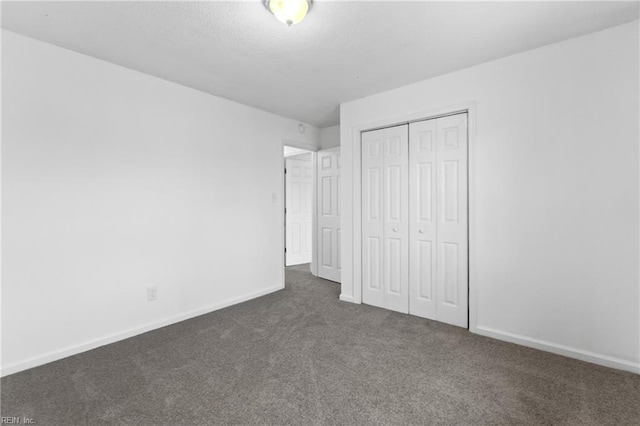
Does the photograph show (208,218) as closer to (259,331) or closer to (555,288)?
(259,331)

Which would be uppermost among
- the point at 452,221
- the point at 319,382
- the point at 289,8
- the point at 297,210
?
the point at 289,8

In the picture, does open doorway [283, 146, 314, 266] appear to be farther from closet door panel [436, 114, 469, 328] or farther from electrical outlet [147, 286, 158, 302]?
closet door panel [436, 114, 469, 328]

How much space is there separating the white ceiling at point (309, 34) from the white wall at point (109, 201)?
0.29 metres

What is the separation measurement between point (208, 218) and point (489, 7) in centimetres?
309

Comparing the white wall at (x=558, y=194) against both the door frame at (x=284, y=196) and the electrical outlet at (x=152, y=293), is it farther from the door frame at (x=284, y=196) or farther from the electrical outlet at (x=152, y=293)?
the electrical outlet at (x=152, y=293)

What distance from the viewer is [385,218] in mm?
3324

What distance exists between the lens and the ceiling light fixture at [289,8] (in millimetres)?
1711

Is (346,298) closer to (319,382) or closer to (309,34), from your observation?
(319,382)

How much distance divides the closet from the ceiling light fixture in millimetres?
1744

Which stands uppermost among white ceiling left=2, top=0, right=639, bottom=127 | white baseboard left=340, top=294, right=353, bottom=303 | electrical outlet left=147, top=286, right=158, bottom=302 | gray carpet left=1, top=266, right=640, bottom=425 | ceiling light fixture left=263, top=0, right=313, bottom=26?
white ceiling left=2, top=0, right=639, bottom=127

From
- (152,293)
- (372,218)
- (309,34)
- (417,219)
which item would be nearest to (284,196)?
(372,218)

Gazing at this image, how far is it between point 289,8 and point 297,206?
4.25m

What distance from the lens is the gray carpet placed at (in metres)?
1.66

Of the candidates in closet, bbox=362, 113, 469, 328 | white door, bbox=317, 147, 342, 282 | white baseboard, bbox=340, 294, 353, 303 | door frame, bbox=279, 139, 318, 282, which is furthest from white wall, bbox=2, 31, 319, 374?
closet, bbox=362, 113, 469, 328
